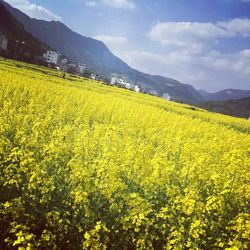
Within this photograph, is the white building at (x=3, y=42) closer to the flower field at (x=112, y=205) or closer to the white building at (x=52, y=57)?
the white building at (x=52, y=57)

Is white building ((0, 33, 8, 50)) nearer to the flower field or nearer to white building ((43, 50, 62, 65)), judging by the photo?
white building ((43, 50, 62, 65))

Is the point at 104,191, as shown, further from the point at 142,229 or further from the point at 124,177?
the point at 124,177

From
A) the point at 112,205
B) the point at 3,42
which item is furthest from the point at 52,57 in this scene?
the point at 112,205

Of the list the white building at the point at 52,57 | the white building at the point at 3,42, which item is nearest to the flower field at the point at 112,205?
the white building at the point at 3,42

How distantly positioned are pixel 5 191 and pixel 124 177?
2620mm

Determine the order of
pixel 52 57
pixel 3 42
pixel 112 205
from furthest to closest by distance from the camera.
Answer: pixel 52 57 → pixel 3 42 → pixel 112 205

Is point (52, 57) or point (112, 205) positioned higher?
point (52, 57)

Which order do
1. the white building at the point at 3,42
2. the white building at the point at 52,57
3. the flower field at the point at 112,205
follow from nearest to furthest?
1. the flower field at the point at 112,205
2. the white building at the point at 3,42
3. the white building at the point at 52,57

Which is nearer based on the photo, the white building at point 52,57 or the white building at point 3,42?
the white building at point 3,42

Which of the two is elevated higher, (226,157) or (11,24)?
(11,24)

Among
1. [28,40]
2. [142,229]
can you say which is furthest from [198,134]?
[28,40]

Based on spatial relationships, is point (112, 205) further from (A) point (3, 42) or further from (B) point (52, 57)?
(B) point (52, 57)

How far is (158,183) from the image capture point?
6.93 metres

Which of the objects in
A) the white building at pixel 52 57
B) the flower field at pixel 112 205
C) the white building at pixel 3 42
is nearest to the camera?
the flower field at pixel 112 205
